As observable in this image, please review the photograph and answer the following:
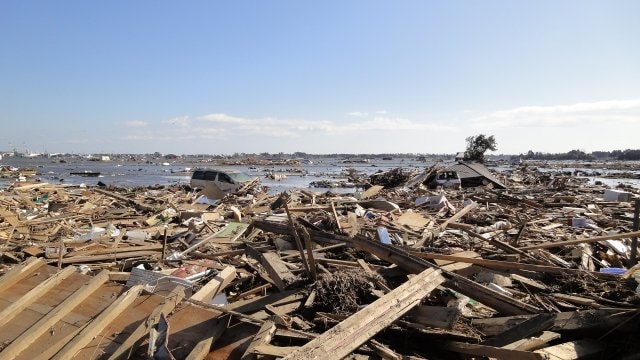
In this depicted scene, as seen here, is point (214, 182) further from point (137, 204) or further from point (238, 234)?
point (238, 234)

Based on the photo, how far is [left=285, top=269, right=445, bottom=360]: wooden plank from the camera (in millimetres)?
3137

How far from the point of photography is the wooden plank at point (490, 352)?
3.22m

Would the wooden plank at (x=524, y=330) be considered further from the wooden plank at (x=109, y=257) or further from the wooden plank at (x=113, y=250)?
the wooden plank at (x=113, y=250)

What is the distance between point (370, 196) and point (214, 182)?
10.0 m

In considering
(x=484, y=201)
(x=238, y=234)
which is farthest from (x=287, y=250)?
(x=484, y=201)

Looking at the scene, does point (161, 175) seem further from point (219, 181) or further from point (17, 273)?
point (17, 273)

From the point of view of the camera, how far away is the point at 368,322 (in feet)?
11.9

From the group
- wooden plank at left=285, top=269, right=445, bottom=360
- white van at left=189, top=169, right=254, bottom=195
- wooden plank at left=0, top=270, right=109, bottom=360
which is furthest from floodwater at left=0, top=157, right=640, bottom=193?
wooden plank at left=285, top=269, right=445, bottom=360

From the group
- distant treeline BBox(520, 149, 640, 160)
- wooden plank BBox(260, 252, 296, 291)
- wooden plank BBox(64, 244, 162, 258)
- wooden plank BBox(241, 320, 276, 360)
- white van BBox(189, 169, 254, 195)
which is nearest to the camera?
wooden plank BBox(241, 320, 276, 360)

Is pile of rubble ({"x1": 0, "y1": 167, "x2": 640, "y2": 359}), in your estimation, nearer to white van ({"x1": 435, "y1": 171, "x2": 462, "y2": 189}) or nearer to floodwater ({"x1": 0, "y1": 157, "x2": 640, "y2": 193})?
white van ({"x1": 435, "y1": 171, "x2": 462, "y2": 189})

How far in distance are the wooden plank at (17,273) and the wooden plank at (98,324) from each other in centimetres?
178

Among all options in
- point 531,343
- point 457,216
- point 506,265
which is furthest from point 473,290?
point 457,216

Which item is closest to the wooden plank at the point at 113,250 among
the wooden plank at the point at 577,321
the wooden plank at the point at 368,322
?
the wooden plank at the point at 368,322

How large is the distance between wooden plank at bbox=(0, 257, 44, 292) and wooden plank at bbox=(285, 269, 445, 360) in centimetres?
401
